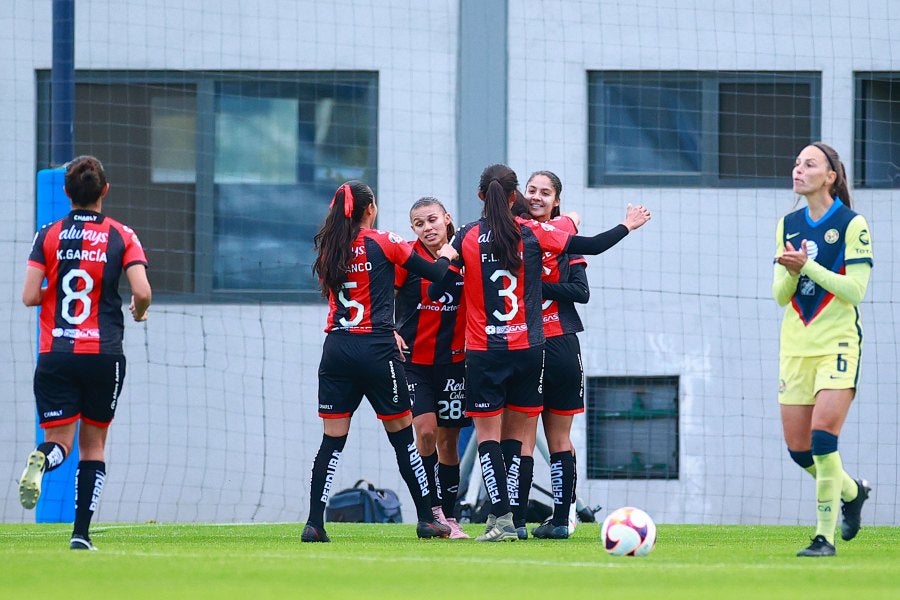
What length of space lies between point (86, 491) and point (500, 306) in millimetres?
2338

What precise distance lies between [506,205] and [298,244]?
5.37m

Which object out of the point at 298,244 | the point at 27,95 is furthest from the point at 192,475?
the point at 27,95

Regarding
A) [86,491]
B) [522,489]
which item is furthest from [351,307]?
[86,491]

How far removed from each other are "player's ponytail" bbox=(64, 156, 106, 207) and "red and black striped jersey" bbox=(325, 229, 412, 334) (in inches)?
54.1

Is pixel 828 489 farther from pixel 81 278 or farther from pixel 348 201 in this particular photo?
pixel 81 278

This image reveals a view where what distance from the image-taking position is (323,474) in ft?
25.6

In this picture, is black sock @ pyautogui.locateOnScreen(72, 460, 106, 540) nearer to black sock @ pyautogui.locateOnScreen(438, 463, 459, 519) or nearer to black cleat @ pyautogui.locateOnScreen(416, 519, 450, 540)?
black cleat @ pyautogui.locateOnScreen(416, 519, 450, 540)

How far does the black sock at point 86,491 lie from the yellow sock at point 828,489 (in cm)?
339

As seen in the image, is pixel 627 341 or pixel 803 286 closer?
pixel 803 286

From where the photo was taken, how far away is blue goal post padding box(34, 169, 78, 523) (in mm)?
10570

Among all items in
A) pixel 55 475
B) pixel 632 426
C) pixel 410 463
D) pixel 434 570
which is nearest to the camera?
pixel 434 570

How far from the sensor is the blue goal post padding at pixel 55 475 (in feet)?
34.7

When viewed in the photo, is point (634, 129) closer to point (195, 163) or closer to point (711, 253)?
point (711, 253)

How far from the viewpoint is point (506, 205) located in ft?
25.5
